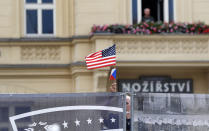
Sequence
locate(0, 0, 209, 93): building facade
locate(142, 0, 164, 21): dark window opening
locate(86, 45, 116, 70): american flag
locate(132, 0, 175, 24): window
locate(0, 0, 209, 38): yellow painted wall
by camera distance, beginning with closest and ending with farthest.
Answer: locate(86, 45, 116, 70): american flag → locate(0, 0, 209, 93): building facade → locate(0, 0, 209, 38): yellow painted wall → locate(132, 0, 175, 24): window → locate(142, 0, 164, 21): dark window opening

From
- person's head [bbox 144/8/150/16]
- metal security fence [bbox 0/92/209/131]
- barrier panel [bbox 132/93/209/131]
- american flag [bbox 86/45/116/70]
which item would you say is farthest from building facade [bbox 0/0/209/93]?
metal security fence [bbox 0/92/209/131]

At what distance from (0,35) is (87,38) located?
252cm

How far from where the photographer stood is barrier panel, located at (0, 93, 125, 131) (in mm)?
9281

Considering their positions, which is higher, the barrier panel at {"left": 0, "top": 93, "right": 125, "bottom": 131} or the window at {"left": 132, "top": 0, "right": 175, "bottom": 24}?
the window at {"left": 132, "top": 0, "right": 175, "bottom": 24}

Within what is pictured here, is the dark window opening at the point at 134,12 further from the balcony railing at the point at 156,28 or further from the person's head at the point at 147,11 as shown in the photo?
the balcony railing at the point at 156,28

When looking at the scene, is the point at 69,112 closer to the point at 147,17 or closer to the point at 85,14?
the point at 85,14

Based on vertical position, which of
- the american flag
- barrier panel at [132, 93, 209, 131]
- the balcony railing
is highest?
the balcony railing

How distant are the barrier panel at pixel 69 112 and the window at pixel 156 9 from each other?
6.70m

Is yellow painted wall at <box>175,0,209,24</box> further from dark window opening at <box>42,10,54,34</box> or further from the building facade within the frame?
dark window opening at <box>42,10,54,34</box>

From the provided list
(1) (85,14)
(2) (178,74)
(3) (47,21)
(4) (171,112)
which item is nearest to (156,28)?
(2) (178,74)

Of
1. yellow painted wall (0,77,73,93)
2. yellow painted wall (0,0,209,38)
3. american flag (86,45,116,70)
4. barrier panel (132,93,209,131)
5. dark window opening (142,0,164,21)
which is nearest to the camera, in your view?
barrier panel (132,93,209,131)

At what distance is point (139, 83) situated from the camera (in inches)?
599

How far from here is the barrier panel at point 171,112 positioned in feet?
30.8

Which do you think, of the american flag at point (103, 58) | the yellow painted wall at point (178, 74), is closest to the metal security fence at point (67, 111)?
the american flag at point (103, 58)
